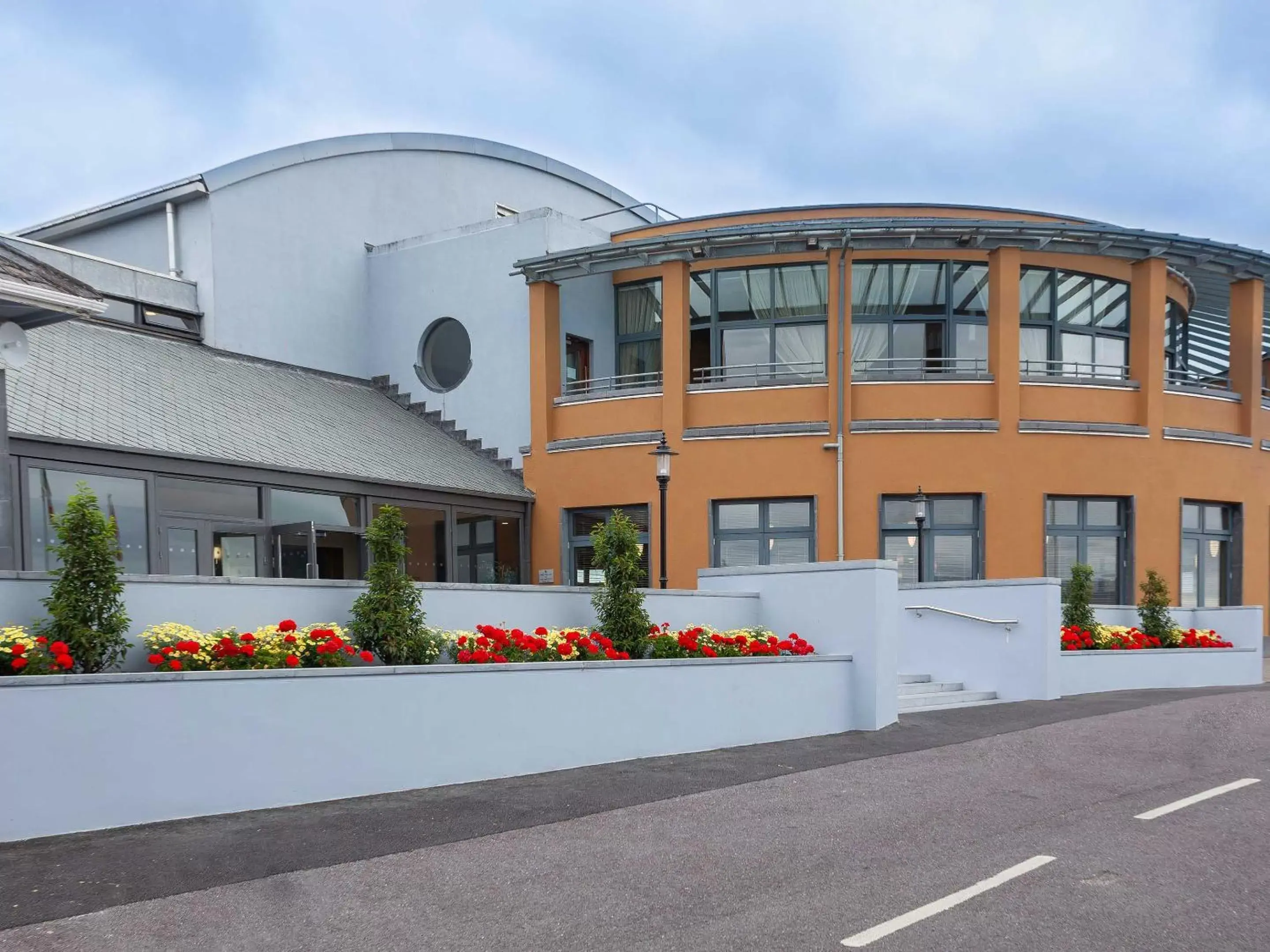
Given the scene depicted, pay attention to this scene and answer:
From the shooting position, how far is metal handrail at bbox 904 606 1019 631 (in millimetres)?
16359

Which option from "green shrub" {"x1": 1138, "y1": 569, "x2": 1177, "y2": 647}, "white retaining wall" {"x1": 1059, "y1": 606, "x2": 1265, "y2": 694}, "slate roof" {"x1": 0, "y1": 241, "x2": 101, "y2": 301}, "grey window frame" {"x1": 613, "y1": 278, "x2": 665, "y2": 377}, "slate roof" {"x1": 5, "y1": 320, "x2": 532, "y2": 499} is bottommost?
"white retaining wall" {"x1": 1059, "y1": 606, "x2": 1265, "y2": 694}

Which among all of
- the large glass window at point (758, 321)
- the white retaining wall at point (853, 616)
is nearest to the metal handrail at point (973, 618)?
the white retaining wall at point (853, 616)

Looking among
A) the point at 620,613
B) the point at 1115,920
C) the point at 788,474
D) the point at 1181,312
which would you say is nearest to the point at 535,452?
the point at 788,474

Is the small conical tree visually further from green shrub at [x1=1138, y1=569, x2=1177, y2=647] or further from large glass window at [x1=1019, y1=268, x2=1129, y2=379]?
large glass window at [x1=1019, y1=268, x2=1129, y2=379]

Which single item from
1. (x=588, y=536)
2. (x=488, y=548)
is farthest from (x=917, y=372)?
(x=488, y=548)

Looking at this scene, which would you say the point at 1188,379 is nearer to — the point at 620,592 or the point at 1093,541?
the point at 1093,541

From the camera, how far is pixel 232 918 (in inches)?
227

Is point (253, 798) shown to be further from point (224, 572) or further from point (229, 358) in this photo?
point (229, 358)

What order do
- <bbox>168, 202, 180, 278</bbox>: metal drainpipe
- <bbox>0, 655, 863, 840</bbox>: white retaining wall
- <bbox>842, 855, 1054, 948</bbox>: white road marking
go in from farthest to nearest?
<bbox>168, 202, 180, 278</bbox>: metal drainpipe, <bbox>0, 655, 863, 840</bbox>: white retaining wall, <bbox>842, 855, 1054, 948</bbox>: white road marking

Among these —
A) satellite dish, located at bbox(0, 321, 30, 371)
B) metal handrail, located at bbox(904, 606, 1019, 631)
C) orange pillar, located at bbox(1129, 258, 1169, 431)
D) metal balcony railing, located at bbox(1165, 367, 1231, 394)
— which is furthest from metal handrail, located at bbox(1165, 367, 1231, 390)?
satellite dish, located at bbox(0, 321, 30, 371)

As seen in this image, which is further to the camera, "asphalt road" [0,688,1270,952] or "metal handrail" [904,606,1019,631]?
"metal handrail" [904,606,1019,631]

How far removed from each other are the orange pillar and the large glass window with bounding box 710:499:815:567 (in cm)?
691

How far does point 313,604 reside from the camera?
9.99m

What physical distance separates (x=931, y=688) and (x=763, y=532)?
577 centimetres
